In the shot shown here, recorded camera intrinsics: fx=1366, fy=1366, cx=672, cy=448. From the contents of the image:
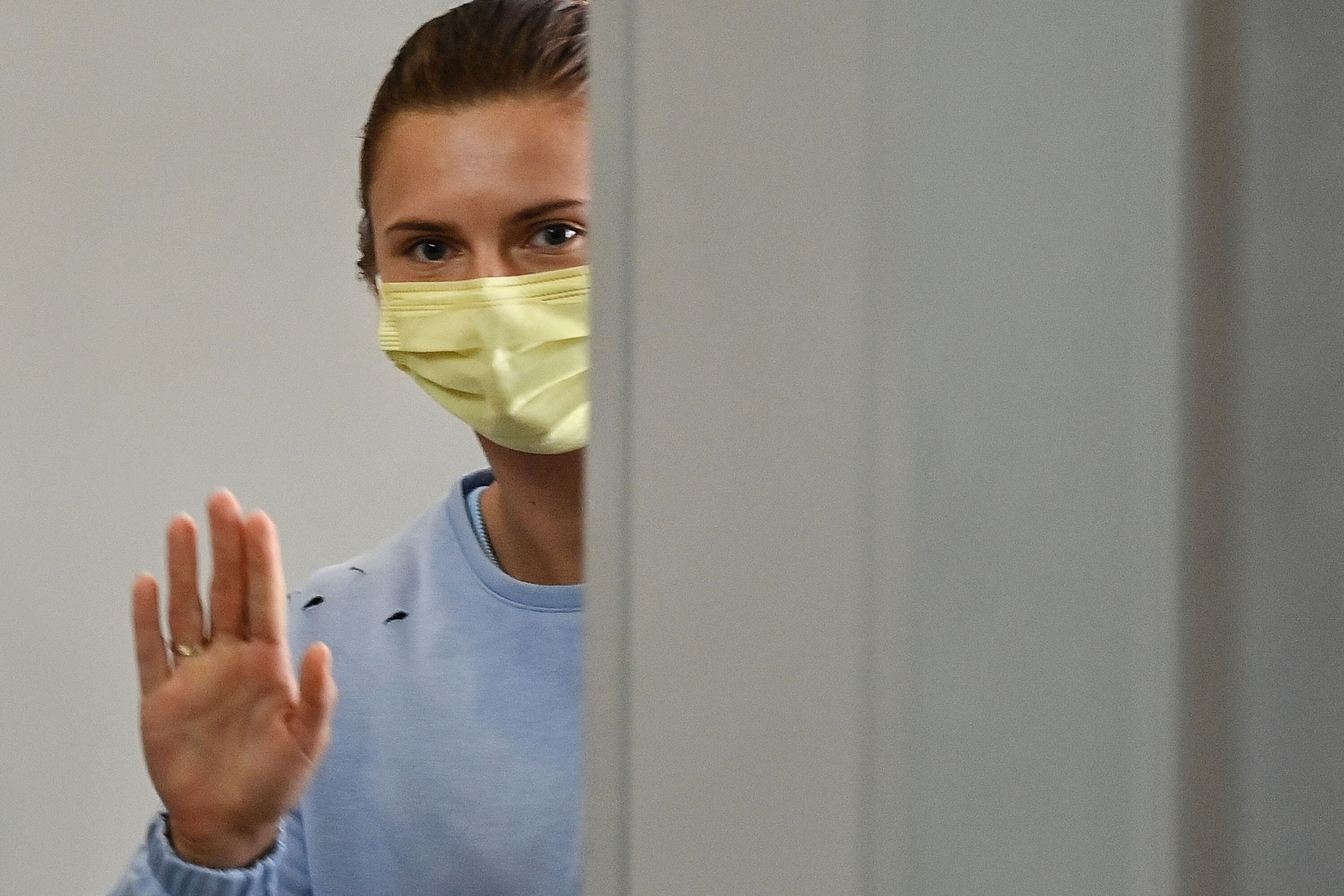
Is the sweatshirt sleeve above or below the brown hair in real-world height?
below

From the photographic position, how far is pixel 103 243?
1.74 meters

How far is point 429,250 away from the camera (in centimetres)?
94

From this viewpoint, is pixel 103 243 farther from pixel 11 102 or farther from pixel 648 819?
pixel 648 819

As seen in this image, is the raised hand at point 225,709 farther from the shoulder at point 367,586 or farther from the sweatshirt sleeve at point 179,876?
the shoulder at point 367,586

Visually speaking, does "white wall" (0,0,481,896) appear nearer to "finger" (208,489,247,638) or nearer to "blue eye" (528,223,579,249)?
"blue eye" (528,223,579,249)

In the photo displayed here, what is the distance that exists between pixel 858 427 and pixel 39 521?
67.5 inches

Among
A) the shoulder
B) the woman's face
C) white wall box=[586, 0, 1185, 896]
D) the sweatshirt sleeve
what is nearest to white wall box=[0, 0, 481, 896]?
the shoulder

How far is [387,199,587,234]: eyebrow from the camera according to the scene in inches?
34.8

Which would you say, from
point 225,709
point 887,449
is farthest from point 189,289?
point 887,449

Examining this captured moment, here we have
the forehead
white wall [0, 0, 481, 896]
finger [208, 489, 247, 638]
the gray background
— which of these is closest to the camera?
the gray background

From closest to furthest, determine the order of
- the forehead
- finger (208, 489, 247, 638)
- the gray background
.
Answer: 1. the gray background
2. finger (208, 489, 247, 638)
3. the forehead

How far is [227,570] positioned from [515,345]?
267 millimetres

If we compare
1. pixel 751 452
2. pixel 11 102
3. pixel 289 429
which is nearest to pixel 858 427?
pixel 751 452

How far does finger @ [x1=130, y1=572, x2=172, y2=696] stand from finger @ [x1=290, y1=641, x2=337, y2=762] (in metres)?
0.08
